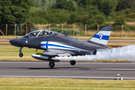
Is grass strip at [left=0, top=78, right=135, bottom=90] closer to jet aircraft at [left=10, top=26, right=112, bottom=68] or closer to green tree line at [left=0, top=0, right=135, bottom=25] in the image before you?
jet aircraft at [left=10, top=26, right=112, bottom=68]

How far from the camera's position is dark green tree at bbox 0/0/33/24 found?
6794 cm

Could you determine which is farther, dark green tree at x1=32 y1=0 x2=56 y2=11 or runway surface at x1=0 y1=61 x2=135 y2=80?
dark green tree at x1=32 y1=0 x2=56 y2=11

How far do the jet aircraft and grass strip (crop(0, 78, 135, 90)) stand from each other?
6.77 meters

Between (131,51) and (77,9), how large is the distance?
8020 cm

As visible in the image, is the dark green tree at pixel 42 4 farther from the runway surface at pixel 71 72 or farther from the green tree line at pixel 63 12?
the runway surface at pixel 71 72

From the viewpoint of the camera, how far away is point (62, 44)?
22859 millimetres

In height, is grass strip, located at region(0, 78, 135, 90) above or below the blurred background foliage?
below

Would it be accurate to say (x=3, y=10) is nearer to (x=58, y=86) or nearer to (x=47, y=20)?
(x=47, y=20)

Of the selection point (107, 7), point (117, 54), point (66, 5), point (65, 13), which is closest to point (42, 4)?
point (66, 5)

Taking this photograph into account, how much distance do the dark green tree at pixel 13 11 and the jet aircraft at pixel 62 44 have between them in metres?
45.5

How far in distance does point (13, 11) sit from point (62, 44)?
49485mm

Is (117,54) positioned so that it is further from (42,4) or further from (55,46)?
(42,4)

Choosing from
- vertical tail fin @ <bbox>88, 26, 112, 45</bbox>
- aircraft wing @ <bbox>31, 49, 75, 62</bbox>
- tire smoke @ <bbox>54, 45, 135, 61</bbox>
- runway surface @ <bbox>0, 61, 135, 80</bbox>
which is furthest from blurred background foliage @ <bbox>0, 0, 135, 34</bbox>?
runway surface @ <bbox>0, 61, 135, 80</bbox>

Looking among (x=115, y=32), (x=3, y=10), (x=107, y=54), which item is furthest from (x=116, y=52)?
(x=3, y=10)
